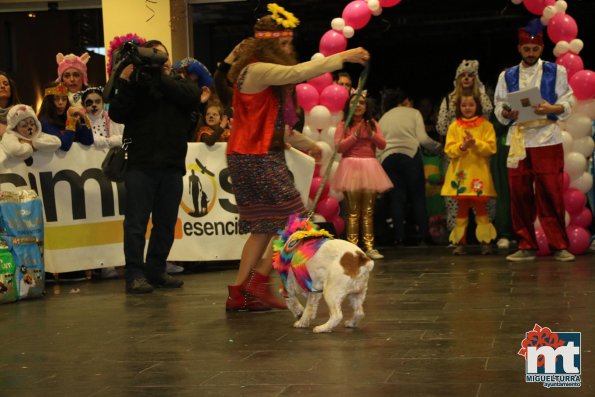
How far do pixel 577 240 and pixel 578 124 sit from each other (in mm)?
1007

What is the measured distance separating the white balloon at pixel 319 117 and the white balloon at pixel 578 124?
84.6 inches

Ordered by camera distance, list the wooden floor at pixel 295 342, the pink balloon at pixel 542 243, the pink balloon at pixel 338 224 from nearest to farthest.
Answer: the wooden floor at pixel 295 342, the pink balloon at pixel 542 243, the pink balloon at pixel 338 224

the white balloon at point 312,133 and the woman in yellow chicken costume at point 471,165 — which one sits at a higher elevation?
the white balloon at point 312,133

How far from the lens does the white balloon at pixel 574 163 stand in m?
8.58

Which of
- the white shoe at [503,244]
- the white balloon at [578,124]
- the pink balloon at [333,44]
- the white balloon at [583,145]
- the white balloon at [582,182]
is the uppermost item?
the pink balloon at [333,44]

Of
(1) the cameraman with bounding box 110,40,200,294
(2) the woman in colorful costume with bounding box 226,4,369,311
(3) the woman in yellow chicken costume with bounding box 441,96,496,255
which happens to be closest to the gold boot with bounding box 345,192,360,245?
(3) the woman in yellow chicken costume with bounding box 441,96,496,255

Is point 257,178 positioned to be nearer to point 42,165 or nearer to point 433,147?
point 42,165

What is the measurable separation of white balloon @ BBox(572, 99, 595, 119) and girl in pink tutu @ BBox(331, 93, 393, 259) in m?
1.78

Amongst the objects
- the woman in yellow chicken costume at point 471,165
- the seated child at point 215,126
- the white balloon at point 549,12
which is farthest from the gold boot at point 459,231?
the seated child at point 215,126

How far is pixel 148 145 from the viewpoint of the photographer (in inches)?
261

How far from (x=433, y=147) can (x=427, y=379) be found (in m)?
6.81

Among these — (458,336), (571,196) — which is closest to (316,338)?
(458,336)

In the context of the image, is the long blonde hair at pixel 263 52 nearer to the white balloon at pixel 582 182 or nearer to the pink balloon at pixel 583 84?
the pink balloon at pixel 583 84

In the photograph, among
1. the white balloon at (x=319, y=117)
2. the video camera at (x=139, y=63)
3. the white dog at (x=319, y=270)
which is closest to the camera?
the white dog at (x=319, y=270)
